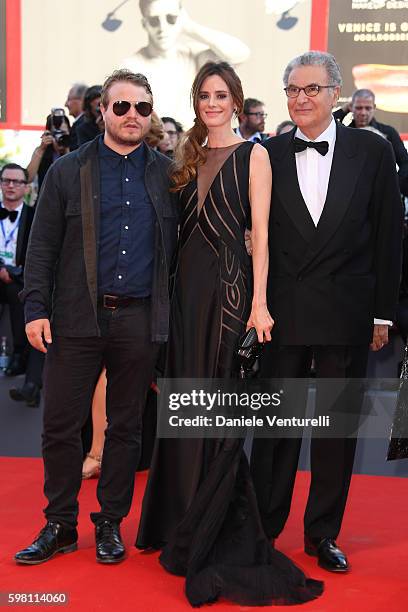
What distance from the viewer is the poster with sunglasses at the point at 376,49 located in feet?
28.3

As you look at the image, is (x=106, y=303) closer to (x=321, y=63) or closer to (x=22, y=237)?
(x=321, y=63)

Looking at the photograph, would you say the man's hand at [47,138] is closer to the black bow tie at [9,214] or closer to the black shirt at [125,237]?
the black bow tie at [9,214]

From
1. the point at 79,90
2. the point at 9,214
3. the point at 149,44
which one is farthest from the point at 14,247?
the point at 149,44

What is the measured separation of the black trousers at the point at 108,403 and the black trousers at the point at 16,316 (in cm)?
277

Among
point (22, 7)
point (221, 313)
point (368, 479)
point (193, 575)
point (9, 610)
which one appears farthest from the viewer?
point (22, 7)

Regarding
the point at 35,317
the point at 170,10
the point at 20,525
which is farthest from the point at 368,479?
the point at 170,10

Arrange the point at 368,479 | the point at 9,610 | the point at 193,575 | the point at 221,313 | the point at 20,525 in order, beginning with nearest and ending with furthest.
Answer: the point at 9,610
the point at 193,575
the point at 221,313
the point at 20,525
the point at 368,479

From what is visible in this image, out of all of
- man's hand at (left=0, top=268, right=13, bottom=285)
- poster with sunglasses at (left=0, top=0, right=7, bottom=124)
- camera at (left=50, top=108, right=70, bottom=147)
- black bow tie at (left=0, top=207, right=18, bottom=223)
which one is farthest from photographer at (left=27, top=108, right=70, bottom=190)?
poster with sunglasses at (left=0, top=0, right=7, bottom=124)

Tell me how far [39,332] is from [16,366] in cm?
281

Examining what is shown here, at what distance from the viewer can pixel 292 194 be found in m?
3.56

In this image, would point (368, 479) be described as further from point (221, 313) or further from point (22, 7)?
point (22, 7)

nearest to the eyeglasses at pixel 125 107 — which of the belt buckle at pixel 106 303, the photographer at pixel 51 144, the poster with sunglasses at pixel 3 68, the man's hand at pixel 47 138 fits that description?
the belt buckle at pixel 106 303

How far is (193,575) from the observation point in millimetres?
3215

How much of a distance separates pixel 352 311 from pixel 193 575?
1122 millimetres
